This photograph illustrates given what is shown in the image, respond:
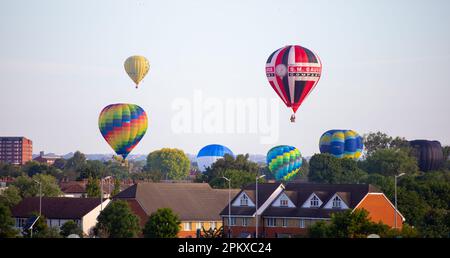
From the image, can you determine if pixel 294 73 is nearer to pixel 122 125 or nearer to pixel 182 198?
pixel 182 198

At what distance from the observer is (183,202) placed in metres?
119

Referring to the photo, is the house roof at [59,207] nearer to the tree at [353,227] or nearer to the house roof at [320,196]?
the house roof at [320,196]

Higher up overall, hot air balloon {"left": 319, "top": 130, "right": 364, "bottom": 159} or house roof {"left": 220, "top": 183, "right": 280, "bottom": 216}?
hot air balloon {"left": 319, "top": 130, "right": 364, "bottom": 159}

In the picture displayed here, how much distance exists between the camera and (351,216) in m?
77.8

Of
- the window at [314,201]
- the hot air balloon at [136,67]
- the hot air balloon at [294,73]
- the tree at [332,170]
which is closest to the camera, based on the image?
the window at [314,201]

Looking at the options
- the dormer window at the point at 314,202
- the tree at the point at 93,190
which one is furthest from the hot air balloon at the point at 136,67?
the dormer window at the point at 314,202

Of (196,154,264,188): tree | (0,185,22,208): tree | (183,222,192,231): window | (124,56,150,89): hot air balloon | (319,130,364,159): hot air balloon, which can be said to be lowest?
(183,222,192,231): window

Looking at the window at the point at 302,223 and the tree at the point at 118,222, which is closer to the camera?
the tree at the point at 118,222

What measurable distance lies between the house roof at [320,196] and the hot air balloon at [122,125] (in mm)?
42384

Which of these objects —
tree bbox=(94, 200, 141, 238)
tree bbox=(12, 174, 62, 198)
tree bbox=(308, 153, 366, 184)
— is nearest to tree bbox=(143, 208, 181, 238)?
tree bbox=(94, 200, 141, 238)

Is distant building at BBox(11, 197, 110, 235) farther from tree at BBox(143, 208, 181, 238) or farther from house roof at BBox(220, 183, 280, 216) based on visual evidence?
tree at BBox(143, 208, 181, 238)

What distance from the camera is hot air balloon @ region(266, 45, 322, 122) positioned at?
393 ft

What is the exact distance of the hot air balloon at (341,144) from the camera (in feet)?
634

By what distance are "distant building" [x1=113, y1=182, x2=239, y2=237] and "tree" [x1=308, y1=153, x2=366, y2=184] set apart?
45523 mm
